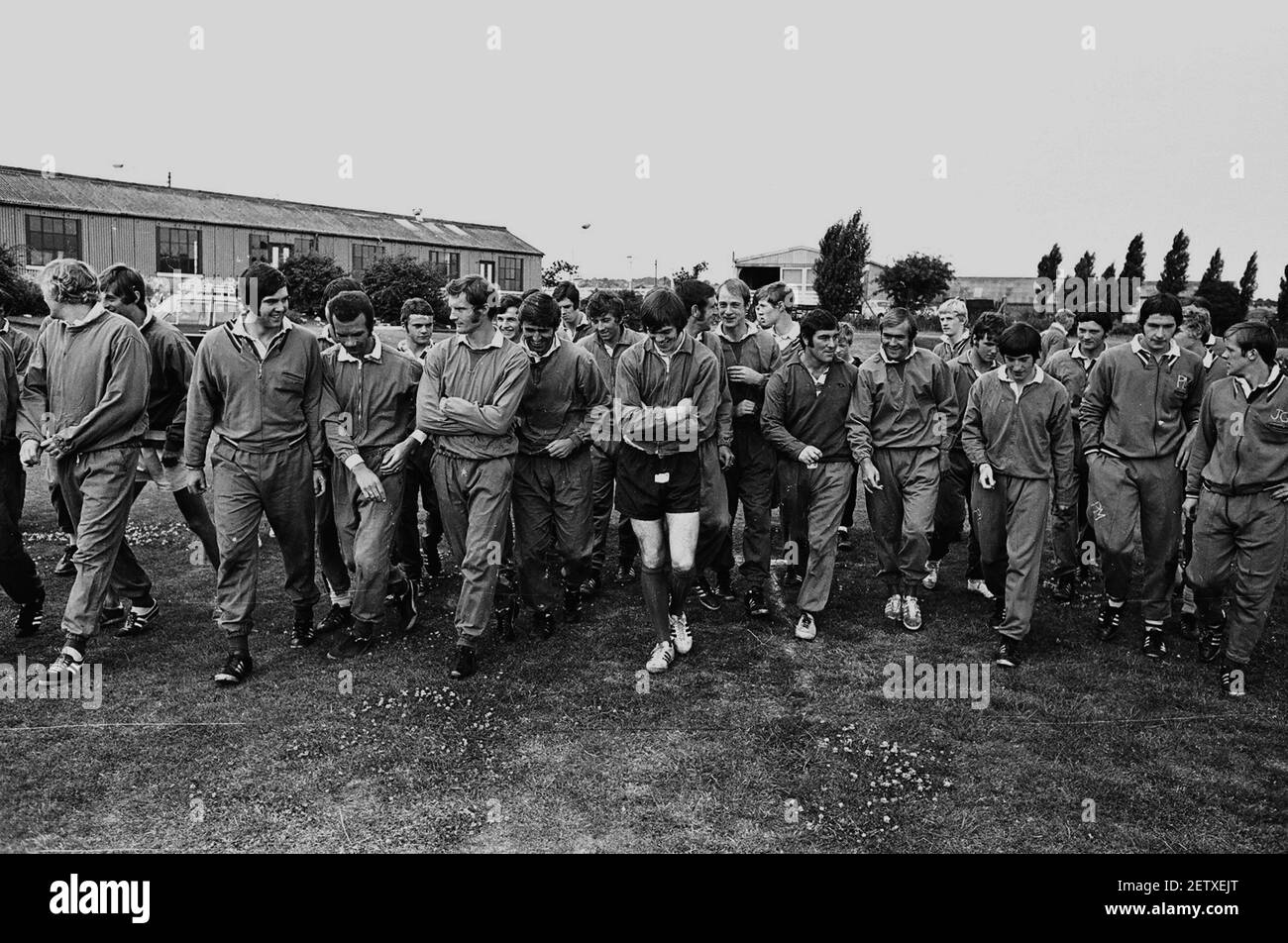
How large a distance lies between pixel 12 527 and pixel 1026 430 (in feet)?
23.4

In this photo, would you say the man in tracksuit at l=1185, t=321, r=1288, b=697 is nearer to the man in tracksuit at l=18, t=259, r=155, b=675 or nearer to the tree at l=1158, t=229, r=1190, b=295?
the man in tracksuit at l=18, t=259, r=155, b=675

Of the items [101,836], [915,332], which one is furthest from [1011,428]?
[101,836]

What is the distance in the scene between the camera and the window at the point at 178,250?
181 feet

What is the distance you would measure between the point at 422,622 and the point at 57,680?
233 cm

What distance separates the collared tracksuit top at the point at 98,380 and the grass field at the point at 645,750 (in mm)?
1513

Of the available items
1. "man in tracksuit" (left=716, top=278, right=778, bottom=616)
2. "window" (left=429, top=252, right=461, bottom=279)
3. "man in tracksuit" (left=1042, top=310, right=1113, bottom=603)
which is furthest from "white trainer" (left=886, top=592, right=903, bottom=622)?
Result: "window" (left=429, top=252, right=461, bottom=279)

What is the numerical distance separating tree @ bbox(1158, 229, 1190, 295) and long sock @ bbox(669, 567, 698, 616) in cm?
5861

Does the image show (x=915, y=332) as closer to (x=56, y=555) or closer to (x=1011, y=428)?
(x=1011, y=428)

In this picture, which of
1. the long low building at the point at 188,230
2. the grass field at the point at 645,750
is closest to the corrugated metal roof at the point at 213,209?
the long low building at the point at 188,230

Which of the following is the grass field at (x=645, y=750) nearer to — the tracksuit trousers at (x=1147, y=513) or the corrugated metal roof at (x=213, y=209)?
the tracksuit trousers at (x=1147, y=513)

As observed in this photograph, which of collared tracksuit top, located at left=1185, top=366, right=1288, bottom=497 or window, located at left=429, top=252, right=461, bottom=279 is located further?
window, located at left=429, top=252, right=461, bottom=279

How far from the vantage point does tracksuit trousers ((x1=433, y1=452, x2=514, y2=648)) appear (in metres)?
5.95

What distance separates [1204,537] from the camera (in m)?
6.21

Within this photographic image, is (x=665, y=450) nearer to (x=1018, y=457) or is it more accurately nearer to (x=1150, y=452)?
(x=1018, y=457)
